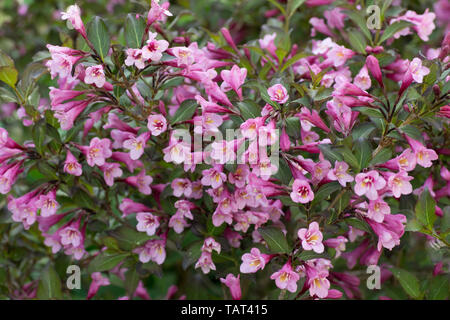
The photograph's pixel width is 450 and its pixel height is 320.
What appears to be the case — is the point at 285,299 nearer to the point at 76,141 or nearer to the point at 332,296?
the point at 332,296

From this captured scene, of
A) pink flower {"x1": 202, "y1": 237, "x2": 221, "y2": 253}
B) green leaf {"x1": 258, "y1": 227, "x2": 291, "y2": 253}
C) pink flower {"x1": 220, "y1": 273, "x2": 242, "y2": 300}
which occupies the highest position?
green leaf {"x1": 258, "y1": 227, "x2": 291, "y2": 253}

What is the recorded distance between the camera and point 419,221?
177cm

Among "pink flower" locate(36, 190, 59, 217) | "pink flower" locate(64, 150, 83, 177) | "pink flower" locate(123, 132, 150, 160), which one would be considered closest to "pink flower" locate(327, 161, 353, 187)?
"pink flower" locate(123, 132, 150, 160)

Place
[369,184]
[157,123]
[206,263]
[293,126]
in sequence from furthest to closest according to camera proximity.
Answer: [206,263]
[157,123]
[293,126]
[369,184]

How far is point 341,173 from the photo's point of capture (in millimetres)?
1629

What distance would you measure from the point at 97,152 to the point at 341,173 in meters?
0.84

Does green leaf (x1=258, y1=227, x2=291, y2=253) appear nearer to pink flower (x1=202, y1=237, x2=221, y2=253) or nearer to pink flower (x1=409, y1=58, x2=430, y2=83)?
pink flower (x1=202, y1=237, x2=221, y2=253)

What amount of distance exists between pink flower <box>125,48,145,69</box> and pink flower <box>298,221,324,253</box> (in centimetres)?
70

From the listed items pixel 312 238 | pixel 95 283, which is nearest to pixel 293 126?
pixel 312 238

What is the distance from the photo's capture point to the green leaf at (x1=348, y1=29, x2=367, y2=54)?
6.87 ft

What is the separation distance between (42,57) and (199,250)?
36.1 inches

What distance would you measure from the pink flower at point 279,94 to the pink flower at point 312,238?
387 millimetres

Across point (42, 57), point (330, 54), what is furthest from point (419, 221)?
point (42, 57)

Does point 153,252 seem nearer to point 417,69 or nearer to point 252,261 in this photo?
point 252,261
